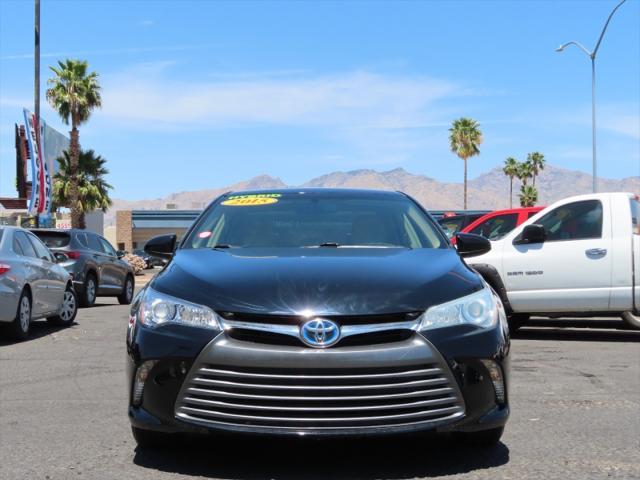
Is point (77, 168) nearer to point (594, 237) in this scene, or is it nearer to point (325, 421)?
point (594, 237)

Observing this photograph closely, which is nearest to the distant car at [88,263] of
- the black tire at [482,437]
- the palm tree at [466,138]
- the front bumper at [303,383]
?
the front bumper at [303,383]

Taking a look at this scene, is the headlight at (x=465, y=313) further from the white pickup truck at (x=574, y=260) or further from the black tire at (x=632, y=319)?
the black tire at (x=632, y=319)

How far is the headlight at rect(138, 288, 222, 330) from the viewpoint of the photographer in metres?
4.09

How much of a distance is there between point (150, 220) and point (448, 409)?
74.1 meters

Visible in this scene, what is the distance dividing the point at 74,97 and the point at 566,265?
1326 inches

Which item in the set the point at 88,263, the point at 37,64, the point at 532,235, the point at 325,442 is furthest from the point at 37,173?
the point at 325,442

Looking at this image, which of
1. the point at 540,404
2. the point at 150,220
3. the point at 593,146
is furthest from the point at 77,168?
the point at 540,404

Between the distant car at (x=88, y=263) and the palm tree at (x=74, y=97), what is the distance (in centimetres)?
2366

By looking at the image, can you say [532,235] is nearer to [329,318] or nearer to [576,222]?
[576,222]

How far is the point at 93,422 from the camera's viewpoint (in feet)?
18.7

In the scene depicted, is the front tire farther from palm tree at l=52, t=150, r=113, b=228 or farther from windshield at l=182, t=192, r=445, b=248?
palm tree at l=52, t=150, r=113, b=228

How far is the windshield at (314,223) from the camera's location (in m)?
5.48

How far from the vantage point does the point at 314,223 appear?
223 inches

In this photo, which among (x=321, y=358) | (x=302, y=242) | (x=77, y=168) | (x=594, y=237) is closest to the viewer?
(x=321, y=358)
